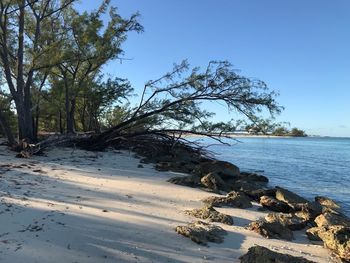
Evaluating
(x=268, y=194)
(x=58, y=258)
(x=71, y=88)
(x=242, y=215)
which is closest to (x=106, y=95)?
(x=71, y=88)

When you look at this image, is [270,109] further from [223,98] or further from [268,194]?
[268,194]

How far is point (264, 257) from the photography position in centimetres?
531

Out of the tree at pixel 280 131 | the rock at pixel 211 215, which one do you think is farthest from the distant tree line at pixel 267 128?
the rock at pixel 211 215

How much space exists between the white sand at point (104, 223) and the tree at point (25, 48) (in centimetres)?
671

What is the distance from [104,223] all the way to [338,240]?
3.66 metres

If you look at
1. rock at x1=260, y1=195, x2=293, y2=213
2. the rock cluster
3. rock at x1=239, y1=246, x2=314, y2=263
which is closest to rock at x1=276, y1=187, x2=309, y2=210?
the rock cluster

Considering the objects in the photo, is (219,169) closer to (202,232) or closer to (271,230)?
(271,230)

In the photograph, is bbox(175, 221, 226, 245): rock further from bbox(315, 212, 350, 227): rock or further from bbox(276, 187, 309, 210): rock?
bbox(276, 187, 309, 210): rock

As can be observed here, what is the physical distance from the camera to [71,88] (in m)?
21.8

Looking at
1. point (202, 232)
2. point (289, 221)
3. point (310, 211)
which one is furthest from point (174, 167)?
point (202, 232)

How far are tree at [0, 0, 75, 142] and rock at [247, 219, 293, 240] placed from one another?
39.2ft

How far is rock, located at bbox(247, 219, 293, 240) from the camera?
6.85 m

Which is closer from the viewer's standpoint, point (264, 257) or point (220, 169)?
point (264, 257)

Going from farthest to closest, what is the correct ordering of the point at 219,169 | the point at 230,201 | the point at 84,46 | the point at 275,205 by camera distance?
1. the point at 84,46
2. the point at 219,169
3. the point at 275,205
4. the point at 230,201
